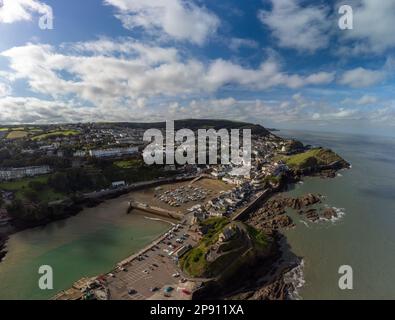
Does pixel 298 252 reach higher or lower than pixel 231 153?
lower

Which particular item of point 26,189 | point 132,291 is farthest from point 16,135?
point 132,291

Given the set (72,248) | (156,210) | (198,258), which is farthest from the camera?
(156,210)

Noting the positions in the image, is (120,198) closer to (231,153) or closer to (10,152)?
(10,152)

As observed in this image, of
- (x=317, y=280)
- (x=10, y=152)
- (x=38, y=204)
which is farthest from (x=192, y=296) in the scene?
(x=10, y=152)

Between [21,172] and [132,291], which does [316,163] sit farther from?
[21,172]

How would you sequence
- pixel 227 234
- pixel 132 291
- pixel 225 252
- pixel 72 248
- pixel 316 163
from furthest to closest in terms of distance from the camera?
pixel 316 163, pixel 72 248, pixel 227 234, pixel 225 252, pixel 132 291

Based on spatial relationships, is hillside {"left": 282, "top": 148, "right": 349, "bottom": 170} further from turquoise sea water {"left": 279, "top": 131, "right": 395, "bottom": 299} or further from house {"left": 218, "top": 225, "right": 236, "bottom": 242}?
house {"left": 218, "top": 225, "right": 236, "bottom": 242}

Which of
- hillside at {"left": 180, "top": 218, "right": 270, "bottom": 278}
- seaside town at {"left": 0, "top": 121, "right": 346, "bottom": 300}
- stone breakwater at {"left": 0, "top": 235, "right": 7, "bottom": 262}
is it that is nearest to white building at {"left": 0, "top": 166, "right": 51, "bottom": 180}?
seaside town at {"left": 0, "top": 121, "right": 346, "bottom": 300}
